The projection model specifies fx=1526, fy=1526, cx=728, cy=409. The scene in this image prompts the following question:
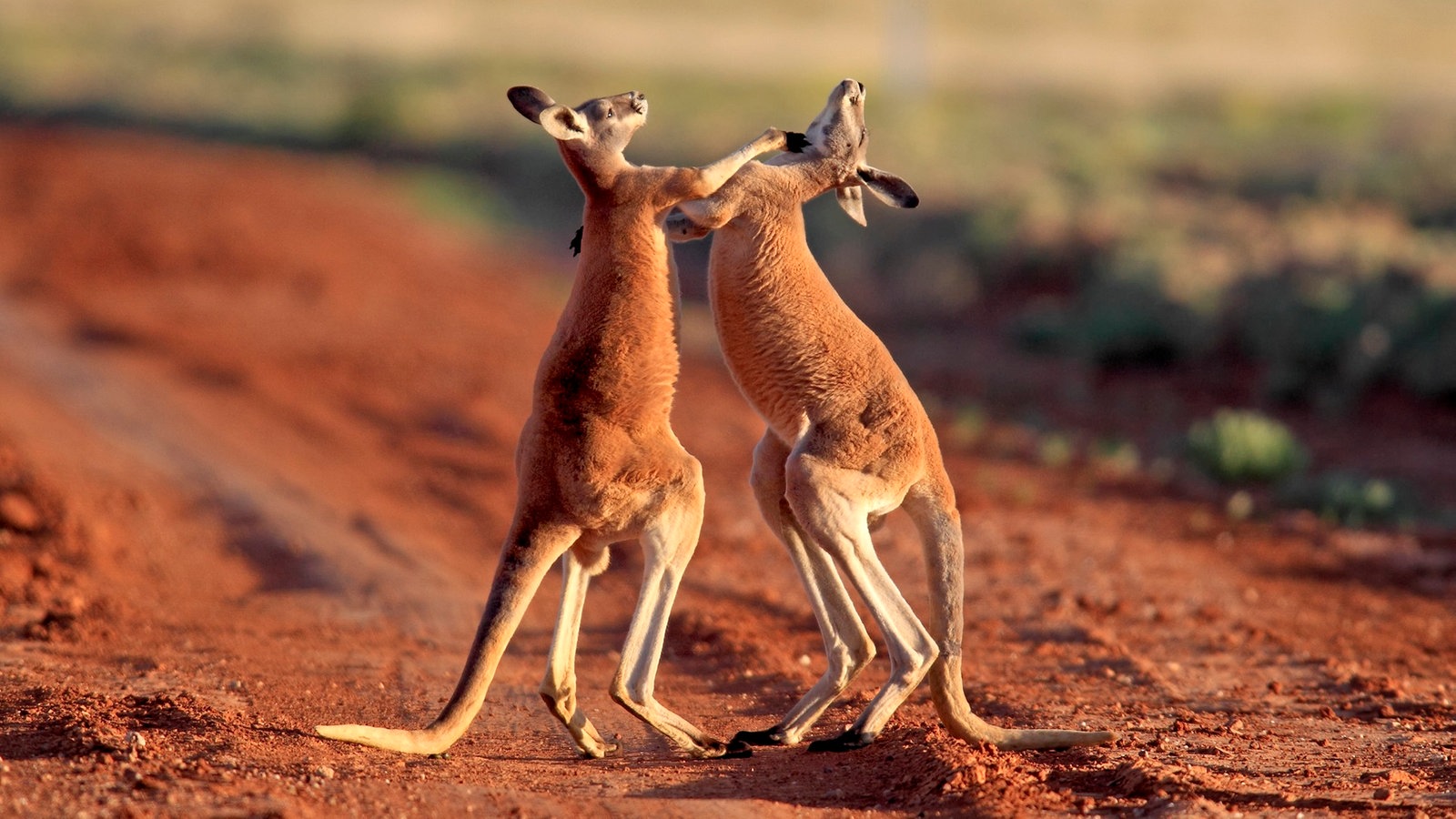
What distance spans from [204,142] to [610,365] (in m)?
31.2

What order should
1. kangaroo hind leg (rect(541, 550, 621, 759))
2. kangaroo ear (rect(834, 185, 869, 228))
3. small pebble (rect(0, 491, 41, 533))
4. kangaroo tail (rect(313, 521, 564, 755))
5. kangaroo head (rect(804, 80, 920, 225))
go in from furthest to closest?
small pebble (rect(0, 491, 41, 533))
kangaroo ear (rect(834, 185, 869, 228))
kangaroo head (rect(804, 80, 920, 225))
kangaroo hind leg (rect(541, 550, 621, 759))
kangaroo tail (rect(313, 521, 564, 755))

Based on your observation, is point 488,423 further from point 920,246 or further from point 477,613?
point 920,246

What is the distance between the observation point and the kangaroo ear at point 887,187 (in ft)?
19.7

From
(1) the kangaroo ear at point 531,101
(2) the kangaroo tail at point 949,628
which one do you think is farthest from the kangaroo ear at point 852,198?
(1) the kangaroo ear at point 531,101

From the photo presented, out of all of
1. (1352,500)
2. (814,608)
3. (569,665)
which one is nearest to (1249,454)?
(1352,500)

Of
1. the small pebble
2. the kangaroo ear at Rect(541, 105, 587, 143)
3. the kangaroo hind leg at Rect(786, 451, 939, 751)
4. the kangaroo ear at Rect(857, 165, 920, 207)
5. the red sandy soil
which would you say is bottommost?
the small pebble

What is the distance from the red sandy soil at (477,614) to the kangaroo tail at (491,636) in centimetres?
12

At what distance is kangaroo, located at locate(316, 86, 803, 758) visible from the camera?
5418 mm

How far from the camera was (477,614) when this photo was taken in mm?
8008

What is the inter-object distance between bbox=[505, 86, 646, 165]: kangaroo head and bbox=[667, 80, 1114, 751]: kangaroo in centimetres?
37

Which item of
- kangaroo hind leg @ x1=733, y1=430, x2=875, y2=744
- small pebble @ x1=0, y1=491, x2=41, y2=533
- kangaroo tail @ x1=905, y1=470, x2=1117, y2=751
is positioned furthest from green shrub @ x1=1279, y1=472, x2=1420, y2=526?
small pebble @ x1=0, y1=491, x2=41, y2=533

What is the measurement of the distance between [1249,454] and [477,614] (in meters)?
5.98

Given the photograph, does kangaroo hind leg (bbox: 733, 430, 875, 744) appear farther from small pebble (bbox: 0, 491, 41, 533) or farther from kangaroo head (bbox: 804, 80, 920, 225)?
small pebble (bbox: 0, 491, 41, 533)

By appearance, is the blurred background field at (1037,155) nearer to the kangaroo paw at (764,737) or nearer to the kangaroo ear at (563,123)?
the kangaroo paw at (764,737)
